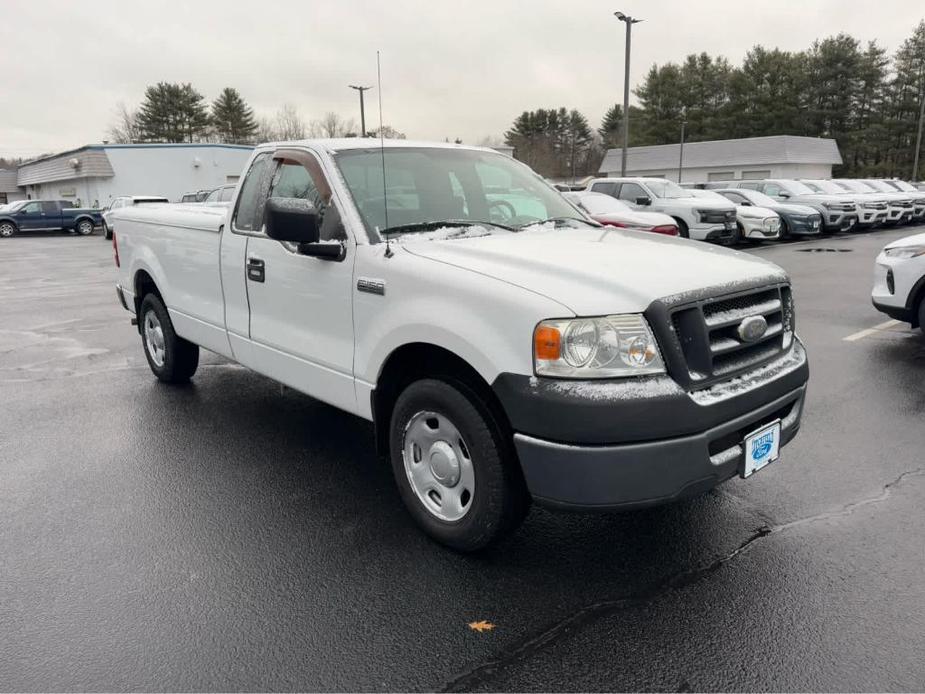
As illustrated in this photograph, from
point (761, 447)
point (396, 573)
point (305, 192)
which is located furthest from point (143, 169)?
point (761, 447)

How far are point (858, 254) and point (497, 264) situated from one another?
16.0 meters

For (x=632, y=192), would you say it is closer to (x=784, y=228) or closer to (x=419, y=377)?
(x=784, y=228)

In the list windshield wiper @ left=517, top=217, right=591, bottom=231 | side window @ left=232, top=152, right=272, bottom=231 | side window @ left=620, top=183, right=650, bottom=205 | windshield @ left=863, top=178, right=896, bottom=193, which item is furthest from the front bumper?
windshield @ left=863, top=178, right=896, bottom=193

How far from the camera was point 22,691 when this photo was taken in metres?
2.44

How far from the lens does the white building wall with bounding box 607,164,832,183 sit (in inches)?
2197

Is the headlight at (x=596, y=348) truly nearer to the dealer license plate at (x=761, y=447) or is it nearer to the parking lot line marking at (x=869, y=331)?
the dealer license plate at (x=761, y=447)

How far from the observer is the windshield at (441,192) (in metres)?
3.86

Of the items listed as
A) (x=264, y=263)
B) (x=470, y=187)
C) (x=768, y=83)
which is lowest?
(x=264, y=263)

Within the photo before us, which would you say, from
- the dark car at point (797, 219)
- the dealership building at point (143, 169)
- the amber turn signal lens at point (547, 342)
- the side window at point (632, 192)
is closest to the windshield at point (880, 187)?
the dark car at point (797, 219)

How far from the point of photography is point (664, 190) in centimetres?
1716

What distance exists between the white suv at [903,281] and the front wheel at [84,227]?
3655 centimetres

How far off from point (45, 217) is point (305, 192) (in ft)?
118

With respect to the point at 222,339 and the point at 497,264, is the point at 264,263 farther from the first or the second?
the point at 497,264

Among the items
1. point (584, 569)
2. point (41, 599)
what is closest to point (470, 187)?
point (584, 569)
